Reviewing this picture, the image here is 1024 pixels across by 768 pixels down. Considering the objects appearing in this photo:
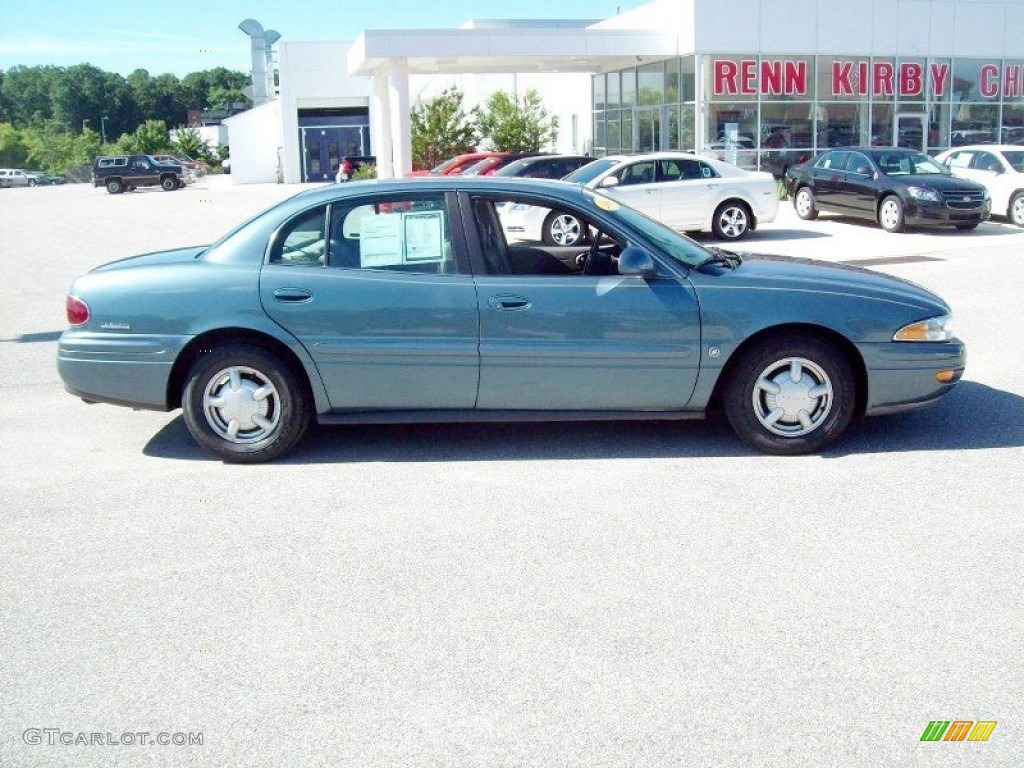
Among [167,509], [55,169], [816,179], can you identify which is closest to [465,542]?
[167,509]

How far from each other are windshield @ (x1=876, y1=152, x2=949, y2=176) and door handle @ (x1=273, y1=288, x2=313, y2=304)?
16251 mm

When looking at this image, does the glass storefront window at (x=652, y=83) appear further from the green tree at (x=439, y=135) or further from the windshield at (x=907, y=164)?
the windshield at (x=907, y=164)

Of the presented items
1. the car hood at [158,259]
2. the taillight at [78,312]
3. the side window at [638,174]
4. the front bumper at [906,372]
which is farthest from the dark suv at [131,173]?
the front bumper at [906,372]

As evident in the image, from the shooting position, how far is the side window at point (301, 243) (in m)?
6.18

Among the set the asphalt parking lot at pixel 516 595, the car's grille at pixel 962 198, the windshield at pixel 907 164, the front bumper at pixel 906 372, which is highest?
the windshield at pixel 907 164

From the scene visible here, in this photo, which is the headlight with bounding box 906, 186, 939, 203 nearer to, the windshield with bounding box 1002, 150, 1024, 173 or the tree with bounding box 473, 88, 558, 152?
the windshield with bounding box 1002, 150, 1024, 173

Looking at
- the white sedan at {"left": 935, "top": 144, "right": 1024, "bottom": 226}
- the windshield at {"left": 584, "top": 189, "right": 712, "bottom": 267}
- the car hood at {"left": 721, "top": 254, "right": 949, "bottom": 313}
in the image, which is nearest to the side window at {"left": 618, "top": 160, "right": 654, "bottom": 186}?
the white sedan at {"left": 935, "top": 144, "right": 1024, "bottom": 226}

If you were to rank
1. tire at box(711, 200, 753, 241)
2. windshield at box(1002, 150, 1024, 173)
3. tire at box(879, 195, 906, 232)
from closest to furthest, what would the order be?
1. tire at box(711, 200, 753, 241)
2. tire at box(879, 195, 906, 232)
3. windshield at box(1002, 150, 1024, 173)

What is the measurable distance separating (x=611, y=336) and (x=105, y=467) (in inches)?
114

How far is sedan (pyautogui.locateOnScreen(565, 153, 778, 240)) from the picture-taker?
18125 mm

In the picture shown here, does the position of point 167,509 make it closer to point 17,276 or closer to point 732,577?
point 732,577

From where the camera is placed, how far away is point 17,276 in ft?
54.2

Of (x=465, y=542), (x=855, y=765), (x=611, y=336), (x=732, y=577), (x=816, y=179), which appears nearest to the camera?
(x=855, y=765)

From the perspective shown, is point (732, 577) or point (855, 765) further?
point (732, 577)
